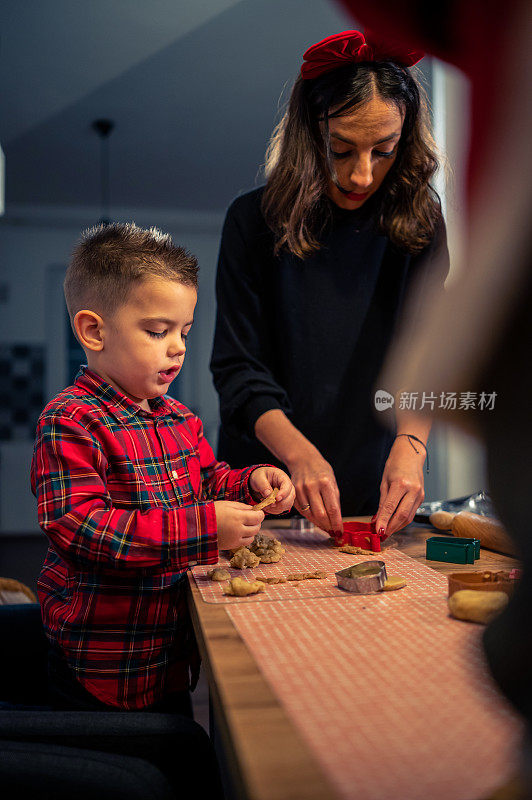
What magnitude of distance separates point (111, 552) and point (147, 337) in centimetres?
34

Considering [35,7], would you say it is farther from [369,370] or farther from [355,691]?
[355,691]

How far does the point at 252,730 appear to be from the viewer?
0.42 meters

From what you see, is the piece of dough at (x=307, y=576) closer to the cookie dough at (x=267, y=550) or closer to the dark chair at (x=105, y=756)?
the cookie dough at (x=267, y=550)

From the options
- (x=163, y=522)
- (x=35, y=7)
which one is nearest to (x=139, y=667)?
(x=163, y=522)

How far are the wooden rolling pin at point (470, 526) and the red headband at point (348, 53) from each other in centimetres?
78

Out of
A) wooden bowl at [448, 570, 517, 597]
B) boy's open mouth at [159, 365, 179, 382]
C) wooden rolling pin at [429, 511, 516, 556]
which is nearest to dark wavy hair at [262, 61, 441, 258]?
boy's open mouth at [159, 365, 179, 382]

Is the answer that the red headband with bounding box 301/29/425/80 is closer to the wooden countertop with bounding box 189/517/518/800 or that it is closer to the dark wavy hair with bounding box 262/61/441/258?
the dark wavy hair with bounding box 262/61/441/258

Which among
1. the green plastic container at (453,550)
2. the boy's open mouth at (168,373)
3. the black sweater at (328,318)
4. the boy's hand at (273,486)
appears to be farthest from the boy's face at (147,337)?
the green plastic container at (453,550)

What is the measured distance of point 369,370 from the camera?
143 cm

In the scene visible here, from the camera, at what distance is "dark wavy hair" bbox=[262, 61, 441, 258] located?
1.23 meters

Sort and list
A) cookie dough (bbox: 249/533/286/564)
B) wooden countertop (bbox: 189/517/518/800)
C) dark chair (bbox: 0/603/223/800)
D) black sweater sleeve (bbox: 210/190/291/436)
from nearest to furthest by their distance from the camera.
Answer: wooden countertop (bbox: 189/517/518/800) < dark chair (bbox: 0/603/223/800) < cookie dough (bbox: 249/533/286/564) < black sweater sleeve (bbox: 210/190/291/436)

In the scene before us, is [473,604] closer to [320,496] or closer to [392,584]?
[392,584]

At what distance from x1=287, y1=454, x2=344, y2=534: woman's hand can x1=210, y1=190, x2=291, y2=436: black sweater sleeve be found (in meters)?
0.25

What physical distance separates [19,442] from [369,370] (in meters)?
A: 5.35
